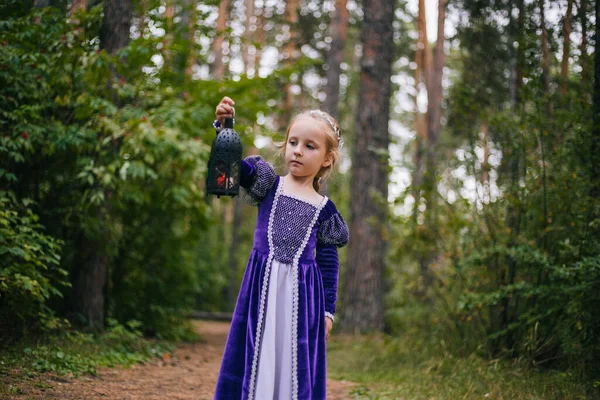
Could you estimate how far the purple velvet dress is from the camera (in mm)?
2906

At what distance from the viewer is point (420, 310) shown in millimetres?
7094

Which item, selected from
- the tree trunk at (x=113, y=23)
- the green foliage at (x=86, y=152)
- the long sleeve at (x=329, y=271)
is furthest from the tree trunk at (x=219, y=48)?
the long sleeve at (x=329, y=271)

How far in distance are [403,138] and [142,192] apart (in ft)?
53.0

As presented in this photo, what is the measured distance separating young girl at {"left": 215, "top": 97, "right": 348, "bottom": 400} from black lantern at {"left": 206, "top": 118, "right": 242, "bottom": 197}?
6.6 inches

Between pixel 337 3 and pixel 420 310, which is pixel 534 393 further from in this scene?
pixel 337 3

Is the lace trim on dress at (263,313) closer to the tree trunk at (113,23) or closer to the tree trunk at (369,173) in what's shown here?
the tree trunk at (113,23)

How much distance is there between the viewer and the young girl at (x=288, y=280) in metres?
2.89

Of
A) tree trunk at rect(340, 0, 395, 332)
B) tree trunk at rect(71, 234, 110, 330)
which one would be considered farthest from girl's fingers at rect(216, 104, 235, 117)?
tree trunk at rect(340, 0, 395, 332)

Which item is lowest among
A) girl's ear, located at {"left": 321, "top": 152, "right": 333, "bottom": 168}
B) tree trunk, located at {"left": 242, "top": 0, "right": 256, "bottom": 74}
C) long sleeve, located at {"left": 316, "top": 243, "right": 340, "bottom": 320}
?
long sleeve, located at {"left": 316, "top": 243, "right": 340, "bottom": 320}

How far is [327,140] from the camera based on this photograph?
3.19m

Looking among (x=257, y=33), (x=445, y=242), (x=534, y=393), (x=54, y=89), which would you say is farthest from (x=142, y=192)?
(x=257, y=33)

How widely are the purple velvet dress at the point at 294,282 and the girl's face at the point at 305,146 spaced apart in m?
0.14

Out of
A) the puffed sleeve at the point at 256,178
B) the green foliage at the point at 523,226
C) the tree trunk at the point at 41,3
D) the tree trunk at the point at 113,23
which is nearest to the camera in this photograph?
the puffed sleeve at the point at 256,178

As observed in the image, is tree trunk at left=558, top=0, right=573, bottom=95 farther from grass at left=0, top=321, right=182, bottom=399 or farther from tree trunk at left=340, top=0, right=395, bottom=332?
grass at left=0, top=321, right=182, bottom=399
